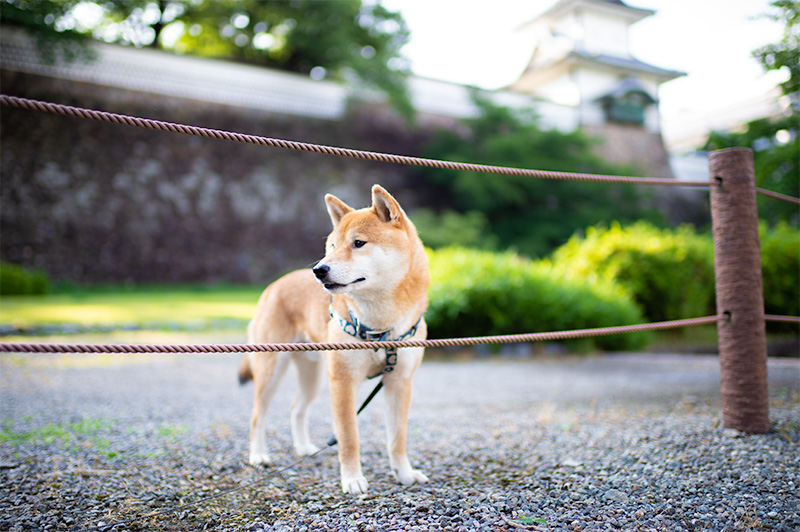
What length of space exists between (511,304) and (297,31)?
1195cm

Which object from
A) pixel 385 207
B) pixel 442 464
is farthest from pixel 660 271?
pixel 385 207

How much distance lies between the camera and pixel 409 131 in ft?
54.5

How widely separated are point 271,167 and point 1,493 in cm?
1313

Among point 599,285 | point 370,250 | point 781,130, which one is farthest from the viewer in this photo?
point 781,130

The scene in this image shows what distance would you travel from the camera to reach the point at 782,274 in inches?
292

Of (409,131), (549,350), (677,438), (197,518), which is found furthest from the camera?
(409,131)

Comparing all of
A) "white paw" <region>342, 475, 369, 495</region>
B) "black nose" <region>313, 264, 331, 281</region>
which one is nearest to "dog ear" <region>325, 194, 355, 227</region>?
"black nose" <region>313, 264, 331, 281</region>

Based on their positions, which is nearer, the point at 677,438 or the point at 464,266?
the point at 677,438

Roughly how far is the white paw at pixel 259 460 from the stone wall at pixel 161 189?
Result: 1162 centimetres

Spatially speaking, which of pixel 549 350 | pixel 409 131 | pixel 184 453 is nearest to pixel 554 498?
pixel 184 453

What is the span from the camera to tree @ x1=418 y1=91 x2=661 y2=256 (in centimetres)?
1523

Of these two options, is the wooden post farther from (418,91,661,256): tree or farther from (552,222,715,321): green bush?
(418,91,661,256): tree

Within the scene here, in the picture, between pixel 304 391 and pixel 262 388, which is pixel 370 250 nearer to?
pixel 262 388

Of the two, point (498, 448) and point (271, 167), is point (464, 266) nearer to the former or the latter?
point (498, 448)
